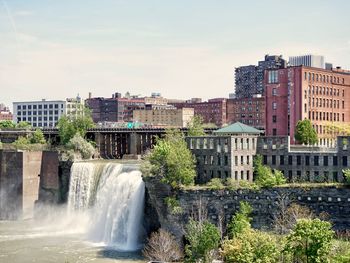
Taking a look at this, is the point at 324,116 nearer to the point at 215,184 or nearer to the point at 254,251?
the point at 215,184

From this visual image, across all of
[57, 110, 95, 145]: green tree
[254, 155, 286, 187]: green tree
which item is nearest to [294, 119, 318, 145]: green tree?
[254, 155, 286, 187]: green tree

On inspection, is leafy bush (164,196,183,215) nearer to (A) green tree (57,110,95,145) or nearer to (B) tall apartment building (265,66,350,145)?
(B) tall apartment building (265,66,350,145)

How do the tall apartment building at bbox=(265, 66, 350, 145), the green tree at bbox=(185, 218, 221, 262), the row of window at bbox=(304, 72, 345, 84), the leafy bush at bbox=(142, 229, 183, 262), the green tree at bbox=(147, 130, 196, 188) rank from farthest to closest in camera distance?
the row of window at bbox=(304, 72, 345, 84)
the tall apartment building at bbox=(265, 66, 350, 145)
the green tree at bbox=(147, 130, 196, 188)
the leafy bush at bbox=(142, 229, 183, 262)
the green tree at bbox=(185, 218, 221, 262)

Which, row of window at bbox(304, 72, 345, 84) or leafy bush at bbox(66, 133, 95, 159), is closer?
row of window at bbox(304, 72, 345, 84)

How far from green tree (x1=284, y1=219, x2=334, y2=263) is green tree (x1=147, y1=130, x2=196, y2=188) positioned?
81.3 feet

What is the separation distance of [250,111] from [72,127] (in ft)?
252

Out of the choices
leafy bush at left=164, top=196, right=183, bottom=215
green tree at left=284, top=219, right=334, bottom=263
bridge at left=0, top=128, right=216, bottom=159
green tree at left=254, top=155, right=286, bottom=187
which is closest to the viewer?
green tree at left=284, top=219, right=334, bottom=263

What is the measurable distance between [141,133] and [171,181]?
173 feet

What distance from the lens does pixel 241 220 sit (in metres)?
69.8

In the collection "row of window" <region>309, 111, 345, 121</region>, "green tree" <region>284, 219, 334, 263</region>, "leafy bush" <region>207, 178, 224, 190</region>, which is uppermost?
"row of window" <region>309, 111, 345, 121</region>

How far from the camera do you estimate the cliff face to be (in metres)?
68.8

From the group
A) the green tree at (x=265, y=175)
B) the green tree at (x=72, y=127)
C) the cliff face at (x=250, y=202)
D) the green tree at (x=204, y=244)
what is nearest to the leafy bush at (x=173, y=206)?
the cliff face at (x=250, y=202)

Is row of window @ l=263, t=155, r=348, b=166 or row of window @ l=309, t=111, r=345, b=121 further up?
row of window @ l=309, t=111, r=345, b=121

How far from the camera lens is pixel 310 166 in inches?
3034
